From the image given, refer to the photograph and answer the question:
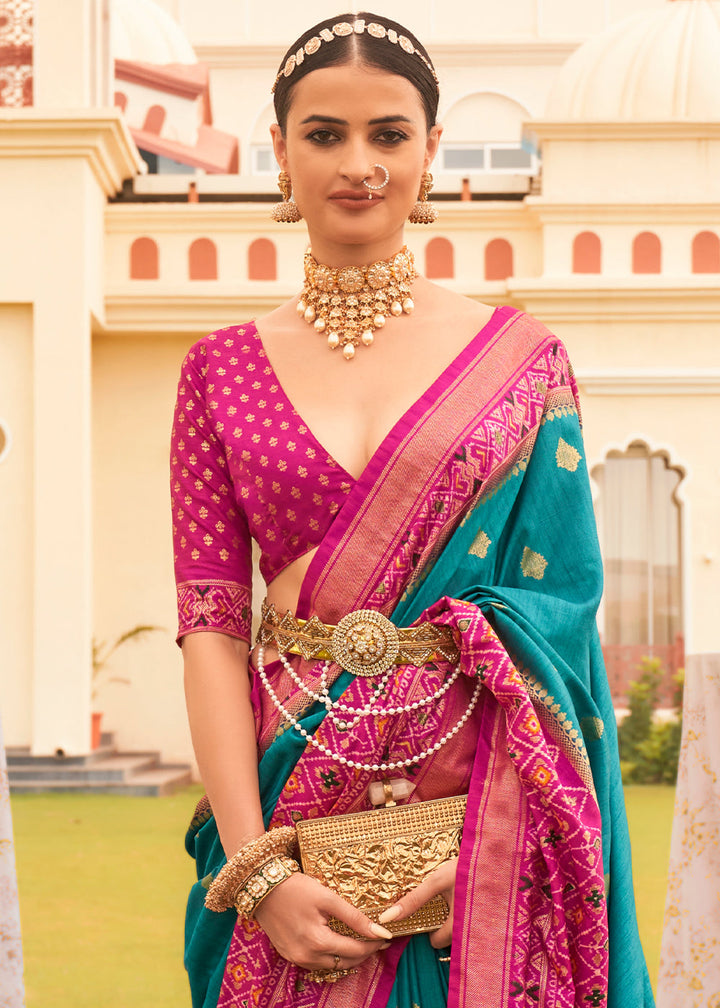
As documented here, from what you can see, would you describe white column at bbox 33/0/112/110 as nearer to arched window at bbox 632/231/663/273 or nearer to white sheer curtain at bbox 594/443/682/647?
arched window at bbox 632/231/663/273

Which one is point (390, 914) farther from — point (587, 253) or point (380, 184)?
point (587, 253)

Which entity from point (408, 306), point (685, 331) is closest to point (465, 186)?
point (685, 331)

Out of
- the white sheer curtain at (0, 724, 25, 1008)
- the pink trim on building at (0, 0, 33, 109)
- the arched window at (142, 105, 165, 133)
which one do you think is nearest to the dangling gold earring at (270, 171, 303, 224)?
the white sheer curtain at (0, 724, 25, 1008)

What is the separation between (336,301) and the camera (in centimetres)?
161

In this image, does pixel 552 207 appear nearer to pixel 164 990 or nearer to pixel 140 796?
pixel 140 796

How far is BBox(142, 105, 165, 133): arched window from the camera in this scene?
10.5 meters

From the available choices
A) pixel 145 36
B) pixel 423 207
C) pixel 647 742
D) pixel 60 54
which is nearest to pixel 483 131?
pixel 145 36

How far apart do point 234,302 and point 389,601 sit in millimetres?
7234

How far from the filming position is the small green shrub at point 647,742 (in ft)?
26.6

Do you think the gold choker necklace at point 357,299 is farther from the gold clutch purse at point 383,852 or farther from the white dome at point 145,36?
the white dome at point 145,36

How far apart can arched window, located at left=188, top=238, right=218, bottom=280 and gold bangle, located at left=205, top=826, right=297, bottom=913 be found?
7.57 meters

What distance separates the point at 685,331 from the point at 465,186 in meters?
1.81

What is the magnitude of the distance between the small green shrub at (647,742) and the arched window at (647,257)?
2.72 m

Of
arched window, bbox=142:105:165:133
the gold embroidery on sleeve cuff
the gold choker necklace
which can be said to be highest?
arched window, bbox=142:105:165:133
